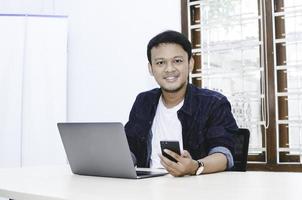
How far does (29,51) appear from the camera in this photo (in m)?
3.54

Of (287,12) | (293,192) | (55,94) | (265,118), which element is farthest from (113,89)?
(293,192)

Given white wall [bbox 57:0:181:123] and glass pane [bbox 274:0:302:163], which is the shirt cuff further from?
white wall [bbox 57:0:181:123]

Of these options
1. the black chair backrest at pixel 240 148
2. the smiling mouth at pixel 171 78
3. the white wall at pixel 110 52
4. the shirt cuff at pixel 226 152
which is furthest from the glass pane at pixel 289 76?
the shirt cuff at pixel 226 152

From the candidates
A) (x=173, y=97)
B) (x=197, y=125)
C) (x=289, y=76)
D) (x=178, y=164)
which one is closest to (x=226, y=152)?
(x=197, y=125)

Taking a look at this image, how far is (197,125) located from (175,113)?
0.62ft

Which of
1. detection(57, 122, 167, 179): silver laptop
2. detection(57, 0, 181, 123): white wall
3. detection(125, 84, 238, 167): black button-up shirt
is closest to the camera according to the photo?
detection(57, 122, 167, 179): silver laptop

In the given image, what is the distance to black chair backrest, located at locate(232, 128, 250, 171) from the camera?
1.98 meters

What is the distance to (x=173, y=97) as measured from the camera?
84.9 inches

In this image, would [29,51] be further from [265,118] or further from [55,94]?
[265,118]

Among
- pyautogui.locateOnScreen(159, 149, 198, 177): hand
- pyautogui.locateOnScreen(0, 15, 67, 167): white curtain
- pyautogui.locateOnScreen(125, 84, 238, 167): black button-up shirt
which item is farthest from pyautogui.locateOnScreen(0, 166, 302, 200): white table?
pyautogui.locateOnScreen(0, 15, 67, 167): white curtain

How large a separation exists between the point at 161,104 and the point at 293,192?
117cm

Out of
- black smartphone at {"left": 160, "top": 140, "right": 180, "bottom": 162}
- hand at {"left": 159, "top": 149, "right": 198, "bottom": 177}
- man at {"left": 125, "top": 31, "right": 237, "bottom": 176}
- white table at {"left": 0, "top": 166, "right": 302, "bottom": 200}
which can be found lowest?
white table at {"left": 0, "top": 166, "right": 302, "bottom": 200}

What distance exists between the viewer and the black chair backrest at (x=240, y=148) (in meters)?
1.98

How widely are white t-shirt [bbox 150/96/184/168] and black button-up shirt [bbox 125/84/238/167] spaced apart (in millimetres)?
28
